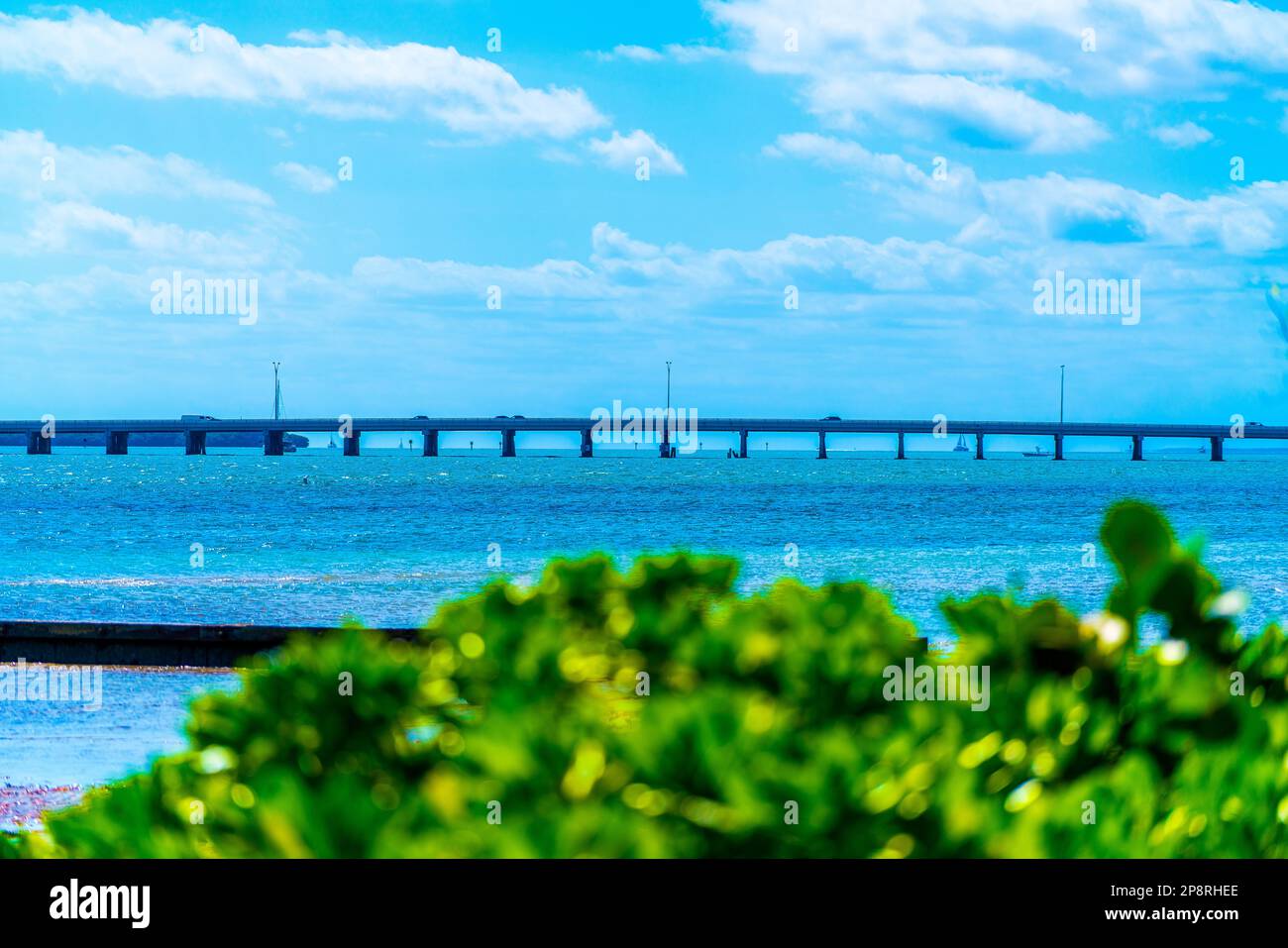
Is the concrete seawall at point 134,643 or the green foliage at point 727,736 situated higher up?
the green foliage at point 727,736

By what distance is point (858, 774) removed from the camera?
1848 mm

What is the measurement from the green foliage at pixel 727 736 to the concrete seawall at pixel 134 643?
42.0ft

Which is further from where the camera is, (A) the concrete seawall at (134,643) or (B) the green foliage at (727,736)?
(A) the concrete seawall at (134,643)

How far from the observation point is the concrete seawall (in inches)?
599

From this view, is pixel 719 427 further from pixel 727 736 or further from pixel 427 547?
pixel 727 736

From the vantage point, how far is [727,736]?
1838 millimetres

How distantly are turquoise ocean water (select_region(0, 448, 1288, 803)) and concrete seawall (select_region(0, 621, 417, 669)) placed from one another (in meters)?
0.42

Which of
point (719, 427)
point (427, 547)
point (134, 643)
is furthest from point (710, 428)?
point (134, 643)

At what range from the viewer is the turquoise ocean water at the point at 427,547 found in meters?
16.2

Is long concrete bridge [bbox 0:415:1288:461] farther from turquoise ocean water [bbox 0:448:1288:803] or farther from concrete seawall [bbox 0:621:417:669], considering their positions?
concrete seawall [bbox 0:621:417:669]

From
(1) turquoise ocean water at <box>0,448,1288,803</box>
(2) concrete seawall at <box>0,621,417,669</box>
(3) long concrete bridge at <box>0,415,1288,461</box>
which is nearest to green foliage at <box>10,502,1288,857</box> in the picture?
(1) turquoise ocean water at <box>0,448,1288,803</box>

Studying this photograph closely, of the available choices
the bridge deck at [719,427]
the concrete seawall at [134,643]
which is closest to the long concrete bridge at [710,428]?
the bridge deck at [719,427]

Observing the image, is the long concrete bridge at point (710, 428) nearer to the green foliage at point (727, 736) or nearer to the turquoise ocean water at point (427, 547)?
the turquoise ocean water at point (427, 547)
